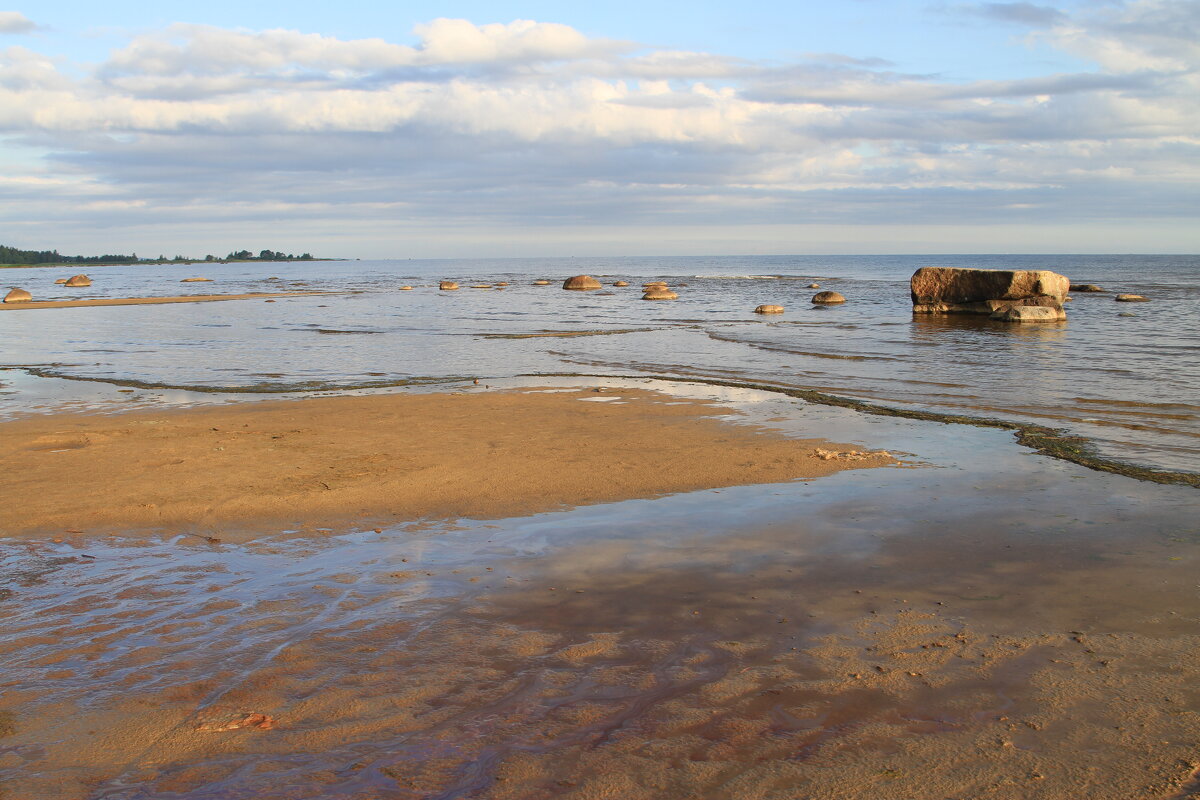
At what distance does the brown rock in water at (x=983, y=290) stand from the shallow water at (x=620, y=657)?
27952 millimetres

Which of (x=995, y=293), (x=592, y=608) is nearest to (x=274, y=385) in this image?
(x=592, y=608)

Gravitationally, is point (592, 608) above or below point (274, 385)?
below

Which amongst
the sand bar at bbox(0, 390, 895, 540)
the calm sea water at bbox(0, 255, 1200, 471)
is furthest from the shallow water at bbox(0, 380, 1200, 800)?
the calm sea water at bbox(0, 255, 1200, 471)

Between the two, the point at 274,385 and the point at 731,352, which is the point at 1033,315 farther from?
the point at 274,385

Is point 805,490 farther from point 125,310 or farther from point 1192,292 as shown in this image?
point 1192,292

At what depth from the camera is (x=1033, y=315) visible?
99.1 ft

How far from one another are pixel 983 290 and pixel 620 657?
33.4 meters

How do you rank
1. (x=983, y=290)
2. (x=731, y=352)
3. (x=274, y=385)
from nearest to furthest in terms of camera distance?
(x=274, y=385) → (x=731, y=352) → (x=983, y=290)

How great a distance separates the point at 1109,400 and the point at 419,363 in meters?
14.7

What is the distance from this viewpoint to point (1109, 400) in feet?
45.3

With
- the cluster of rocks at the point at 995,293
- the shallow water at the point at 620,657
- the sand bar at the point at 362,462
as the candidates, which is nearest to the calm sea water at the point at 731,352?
the cluster of rocks at the point at 995,293

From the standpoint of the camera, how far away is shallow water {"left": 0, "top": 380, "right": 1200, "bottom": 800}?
3434 millimetres

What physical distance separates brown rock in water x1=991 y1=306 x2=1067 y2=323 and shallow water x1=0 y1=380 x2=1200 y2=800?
1001 inches

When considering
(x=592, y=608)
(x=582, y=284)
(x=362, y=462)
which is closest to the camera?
A: (x=592, y=608)
